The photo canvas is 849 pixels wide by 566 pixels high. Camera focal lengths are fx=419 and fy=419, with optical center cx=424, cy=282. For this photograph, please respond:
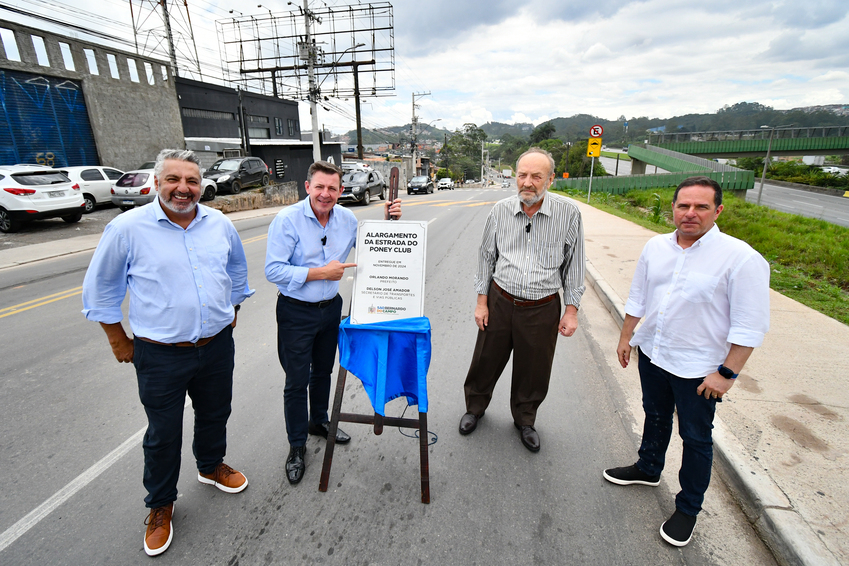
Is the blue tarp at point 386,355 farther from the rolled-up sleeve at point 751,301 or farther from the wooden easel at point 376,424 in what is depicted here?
the rolled-up sleeve at point 751,301

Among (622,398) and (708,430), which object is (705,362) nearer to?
(708,430)

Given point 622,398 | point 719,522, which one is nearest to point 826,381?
point 622,398

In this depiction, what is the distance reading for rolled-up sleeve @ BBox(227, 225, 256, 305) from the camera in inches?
107

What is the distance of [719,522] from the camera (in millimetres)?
2492

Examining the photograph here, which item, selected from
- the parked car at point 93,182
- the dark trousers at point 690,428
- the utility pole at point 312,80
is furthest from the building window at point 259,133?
→ the dark trousers at point 690,428

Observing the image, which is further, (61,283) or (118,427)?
(61,283)

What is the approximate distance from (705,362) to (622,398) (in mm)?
1725

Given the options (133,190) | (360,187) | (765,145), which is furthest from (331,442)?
(765,145)

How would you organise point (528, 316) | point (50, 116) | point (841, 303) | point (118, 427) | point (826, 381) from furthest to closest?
1. point (50, 116)
2. point (841, 303)
3. point (826, 381)
4. point (118, 427)
5. point (528, 316)

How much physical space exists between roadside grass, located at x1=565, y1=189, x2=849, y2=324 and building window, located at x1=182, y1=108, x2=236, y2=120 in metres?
25.8

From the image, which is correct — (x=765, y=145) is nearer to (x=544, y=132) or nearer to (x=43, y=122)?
(x=43, y=122)

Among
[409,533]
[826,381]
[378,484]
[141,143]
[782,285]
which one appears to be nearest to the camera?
[409,533]

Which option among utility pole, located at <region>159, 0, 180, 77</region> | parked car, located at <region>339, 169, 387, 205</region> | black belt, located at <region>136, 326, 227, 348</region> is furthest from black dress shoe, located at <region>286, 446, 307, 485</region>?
utility pole, located at <region>159, 0, 180, 77</region>

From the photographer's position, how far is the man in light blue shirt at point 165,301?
2211 millimetres
